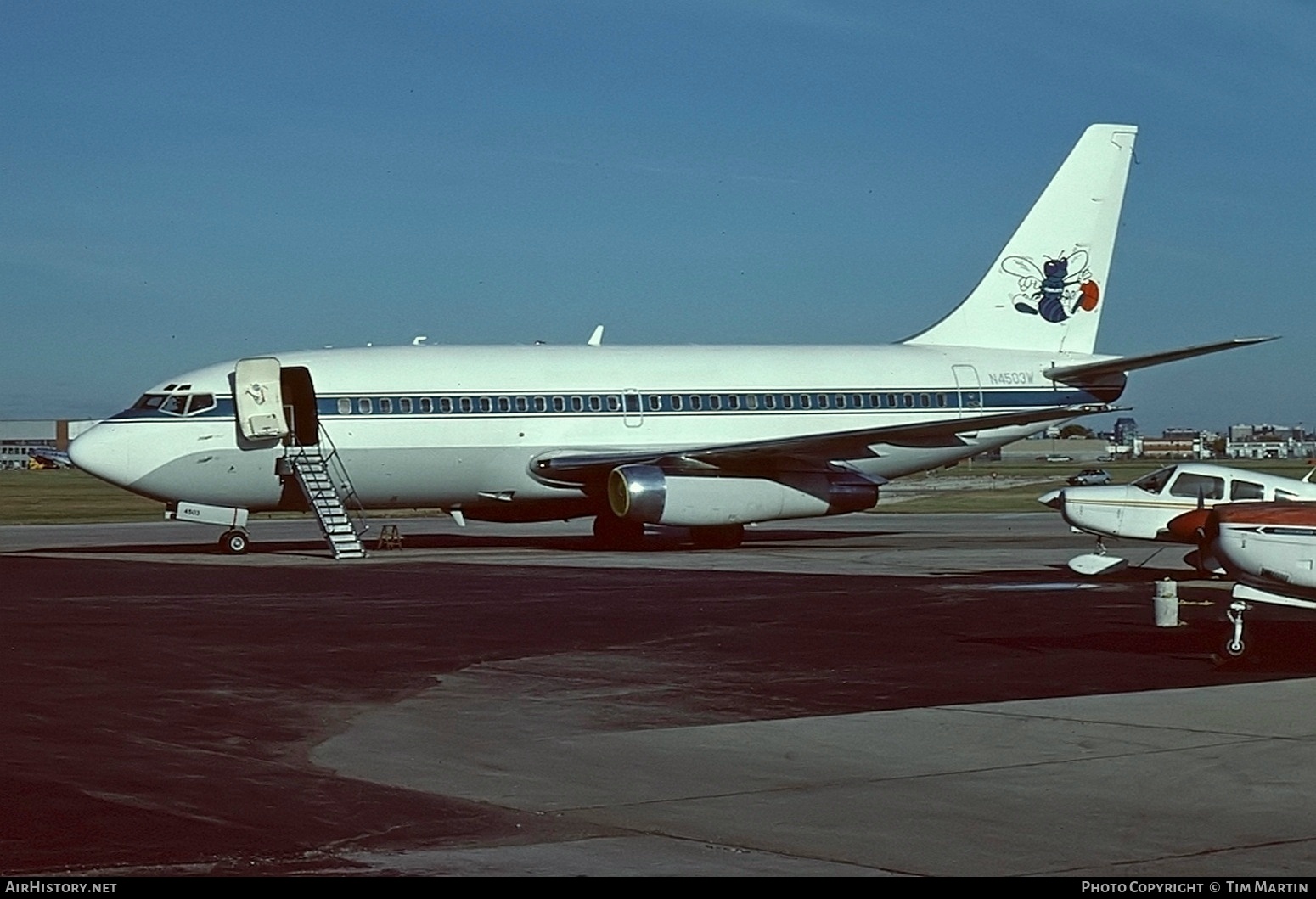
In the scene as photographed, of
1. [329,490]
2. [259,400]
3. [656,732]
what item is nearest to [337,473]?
[329,490]

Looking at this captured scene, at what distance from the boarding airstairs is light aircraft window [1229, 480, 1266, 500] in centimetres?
1546

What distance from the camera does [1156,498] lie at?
24.4m

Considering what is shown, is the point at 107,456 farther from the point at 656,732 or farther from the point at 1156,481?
the point at 656,732

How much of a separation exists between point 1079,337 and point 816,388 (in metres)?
7.00

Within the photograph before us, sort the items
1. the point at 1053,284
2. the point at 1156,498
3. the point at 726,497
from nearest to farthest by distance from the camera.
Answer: the point at 1156,498, the point at 726,497, the point at 1053,284

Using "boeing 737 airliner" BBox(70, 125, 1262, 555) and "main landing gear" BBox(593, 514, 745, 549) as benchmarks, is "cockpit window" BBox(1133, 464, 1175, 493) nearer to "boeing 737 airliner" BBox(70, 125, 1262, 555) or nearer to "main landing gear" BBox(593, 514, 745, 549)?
"boeing 737 airliner" BBox(70, 125, 1262, 555)

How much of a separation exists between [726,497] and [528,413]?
4.20 meters

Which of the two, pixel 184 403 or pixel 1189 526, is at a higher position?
pixel 184 403

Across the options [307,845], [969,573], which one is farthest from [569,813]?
[969,573]

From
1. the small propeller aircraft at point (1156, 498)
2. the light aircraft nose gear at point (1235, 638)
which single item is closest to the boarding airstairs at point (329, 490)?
the small propeller aircraft at point (1156, 498)

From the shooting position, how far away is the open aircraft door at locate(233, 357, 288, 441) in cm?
3331

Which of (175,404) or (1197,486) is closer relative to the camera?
(1197,486)
